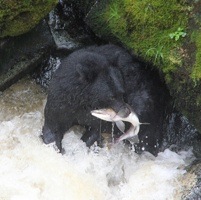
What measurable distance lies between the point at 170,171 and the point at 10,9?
2959 mm

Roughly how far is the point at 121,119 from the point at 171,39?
118 centimetres

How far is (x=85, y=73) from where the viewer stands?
5660 millimetres

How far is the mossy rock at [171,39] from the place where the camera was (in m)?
5.52

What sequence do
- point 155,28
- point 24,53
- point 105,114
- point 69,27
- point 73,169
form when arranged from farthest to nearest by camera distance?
point 69,27 < point 24,53 < point 73,169 < point 155,28 < point 105,114

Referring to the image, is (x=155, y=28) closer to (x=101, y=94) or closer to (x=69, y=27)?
Result: (x=101, y=94)

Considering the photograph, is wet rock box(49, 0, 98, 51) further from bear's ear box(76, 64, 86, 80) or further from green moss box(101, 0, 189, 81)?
bear's ear box(76, 64, 86, 80)

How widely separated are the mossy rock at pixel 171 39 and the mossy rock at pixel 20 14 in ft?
3.35

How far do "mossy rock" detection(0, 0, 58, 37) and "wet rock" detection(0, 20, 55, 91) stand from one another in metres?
0.52

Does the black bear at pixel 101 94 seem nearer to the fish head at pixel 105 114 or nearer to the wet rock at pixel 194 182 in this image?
the fish head at pixel 105 114

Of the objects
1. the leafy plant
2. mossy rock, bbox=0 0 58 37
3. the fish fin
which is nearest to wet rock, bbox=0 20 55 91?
mossy rock, bbox=0 0 58 37

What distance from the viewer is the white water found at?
5805 mm

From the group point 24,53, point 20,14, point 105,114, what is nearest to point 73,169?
point 105,114

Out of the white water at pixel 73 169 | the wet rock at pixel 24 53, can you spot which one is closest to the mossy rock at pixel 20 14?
the wet rock at pixel 24 53

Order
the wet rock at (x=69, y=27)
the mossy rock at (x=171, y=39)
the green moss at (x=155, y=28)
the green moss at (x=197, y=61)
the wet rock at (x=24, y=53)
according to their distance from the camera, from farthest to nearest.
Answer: the wet rock at (x=69, y=27)
the wet rock at (x=24, y=53)
the green moss at (x=155, y=28)
the mossy rock at (x=171, y=39)
the green moss at (x=197, y=61)
